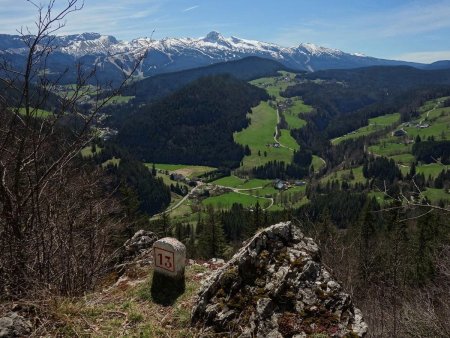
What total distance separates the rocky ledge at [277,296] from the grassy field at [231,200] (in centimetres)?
15574

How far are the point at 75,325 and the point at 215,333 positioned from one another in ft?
9.50

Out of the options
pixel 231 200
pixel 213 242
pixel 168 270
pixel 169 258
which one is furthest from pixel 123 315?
pixel 231 200

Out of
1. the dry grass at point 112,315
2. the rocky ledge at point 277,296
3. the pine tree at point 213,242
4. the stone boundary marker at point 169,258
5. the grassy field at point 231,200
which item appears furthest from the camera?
the grassy field at point 231,200

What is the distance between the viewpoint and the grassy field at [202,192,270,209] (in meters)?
170

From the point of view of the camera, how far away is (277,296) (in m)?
8.83

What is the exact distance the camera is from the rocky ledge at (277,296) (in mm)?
8234

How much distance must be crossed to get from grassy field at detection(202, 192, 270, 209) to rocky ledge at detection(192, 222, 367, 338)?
15574cm

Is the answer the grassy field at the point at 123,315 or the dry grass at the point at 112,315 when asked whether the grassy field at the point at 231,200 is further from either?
the dry grass at the point at 112,315

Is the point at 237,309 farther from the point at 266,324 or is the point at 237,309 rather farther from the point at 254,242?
the point at 254,242

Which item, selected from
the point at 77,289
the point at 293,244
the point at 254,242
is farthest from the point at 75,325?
the point at 293,244

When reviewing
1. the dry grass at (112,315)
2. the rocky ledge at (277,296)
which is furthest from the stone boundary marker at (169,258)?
the rocky ledge at (277,296)

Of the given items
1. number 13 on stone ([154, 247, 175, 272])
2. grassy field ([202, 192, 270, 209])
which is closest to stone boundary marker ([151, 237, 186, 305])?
number 13 on stone ([154, 247, 175, 272])

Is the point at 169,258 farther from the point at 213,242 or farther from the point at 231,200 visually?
the point at 231,200

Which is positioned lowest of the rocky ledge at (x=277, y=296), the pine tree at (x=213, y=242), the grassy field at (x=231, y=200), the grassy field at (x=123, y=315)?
the grassy field at (x=231, y=200)
